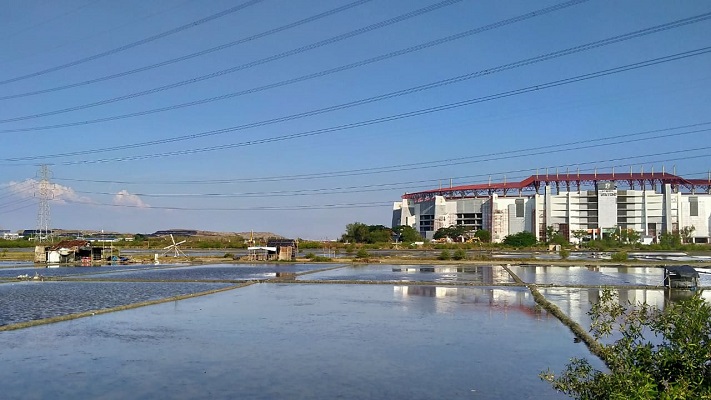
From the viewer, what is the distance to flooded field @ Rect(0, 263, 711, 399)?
8.21m

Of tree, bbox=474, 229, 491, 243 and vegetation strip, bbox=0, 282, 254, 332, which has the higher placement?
vegetation strip, bbox=0, 282, 254, 332

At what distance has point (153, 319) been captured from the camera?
15039 millimetres

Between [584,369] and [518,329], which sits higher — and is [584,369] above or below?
above

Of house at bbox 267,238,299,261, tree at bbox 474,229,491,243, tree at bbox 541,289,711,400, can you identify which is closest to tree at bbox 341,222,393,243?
tree at bbox 474,229,491,243

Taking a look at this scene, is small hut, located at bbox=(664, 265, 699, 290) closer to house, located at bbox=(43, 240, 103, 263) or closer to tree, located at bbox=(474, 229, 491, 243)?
house, located at bbox=(43, 240, 103, 263)

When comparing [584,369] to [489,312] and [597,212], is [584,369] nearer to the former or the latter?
[489,312]

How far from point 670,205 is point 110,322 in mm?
111365

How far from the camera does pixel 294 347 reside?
11.0m

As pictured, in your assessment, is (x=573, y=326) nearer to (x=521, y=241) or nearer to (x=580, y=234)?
(x=521, y=241)

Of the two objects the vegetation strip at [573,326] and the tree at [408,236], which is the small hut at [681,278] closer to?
the vegetation strip at [573,326]

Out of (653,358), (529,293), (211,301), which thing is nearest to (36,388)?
(653,358)

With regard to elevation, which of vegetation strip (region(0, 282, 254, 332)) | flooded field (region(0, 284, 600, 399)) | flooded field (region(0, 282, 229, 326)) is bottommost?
flooded field (region(0, 282, 229, 326))

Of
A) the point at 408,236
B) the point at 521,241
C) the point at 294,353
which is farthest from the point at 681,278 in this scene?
the point at 408,236

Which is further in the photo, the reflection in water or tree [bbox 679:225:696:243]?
tree [bbox 679:225:696:243]
